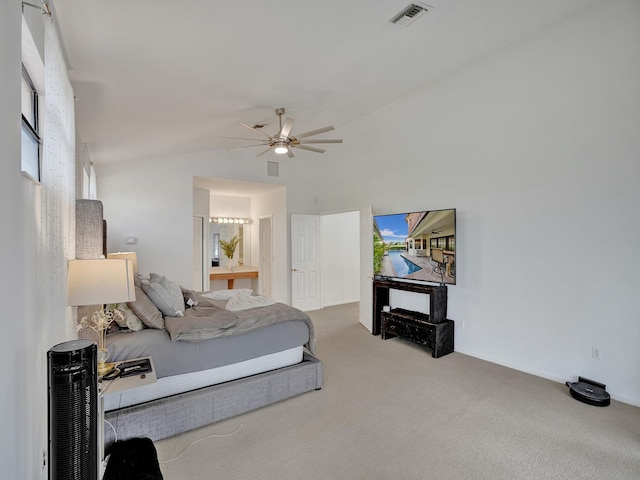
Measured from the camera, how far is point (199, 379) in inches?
104

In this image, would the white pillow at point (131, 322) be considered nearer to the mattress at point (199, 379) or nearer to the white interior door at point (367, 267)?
the mattress at point (199, 379)

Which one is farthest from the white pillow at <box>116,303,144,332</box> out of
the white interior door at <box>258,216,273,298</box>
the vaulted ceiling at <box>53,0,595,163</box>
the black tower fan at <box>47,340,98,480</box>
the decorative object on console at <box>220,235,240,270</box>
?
the decorative object on console at <box>220,235,240,270</box>

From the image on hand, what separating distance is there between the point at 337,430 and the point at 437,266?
2.64 m

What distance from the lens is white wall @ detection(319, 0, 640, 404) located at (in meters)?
3.01

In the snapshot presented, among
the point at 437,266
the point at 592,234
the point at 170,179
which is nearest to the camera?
the point at 592,234

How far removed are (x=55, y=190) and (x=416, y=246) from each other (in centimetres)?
411

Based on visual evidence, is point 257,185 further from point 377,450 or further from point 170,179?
point 377,450

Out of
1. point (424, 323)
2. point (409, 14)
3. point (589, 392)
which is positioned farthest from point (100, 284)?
point (589, 392)

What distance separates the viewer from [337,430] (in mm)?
2557

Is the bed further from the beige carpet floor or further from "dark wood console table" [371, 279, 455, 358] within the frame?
"dark wood console table" [371, 279, 455, 358]

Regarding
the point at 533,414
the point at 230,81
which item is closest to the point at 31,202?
the point at 230,81

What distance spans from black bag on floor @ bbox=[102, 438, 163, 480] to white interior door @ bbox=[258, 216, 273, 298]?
5.35 meters

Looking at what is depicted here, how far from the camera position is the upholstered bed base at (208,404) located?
7.51 feet

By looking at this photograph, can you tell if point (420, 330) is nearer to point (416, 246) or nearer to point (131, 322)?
point (416, 246)
